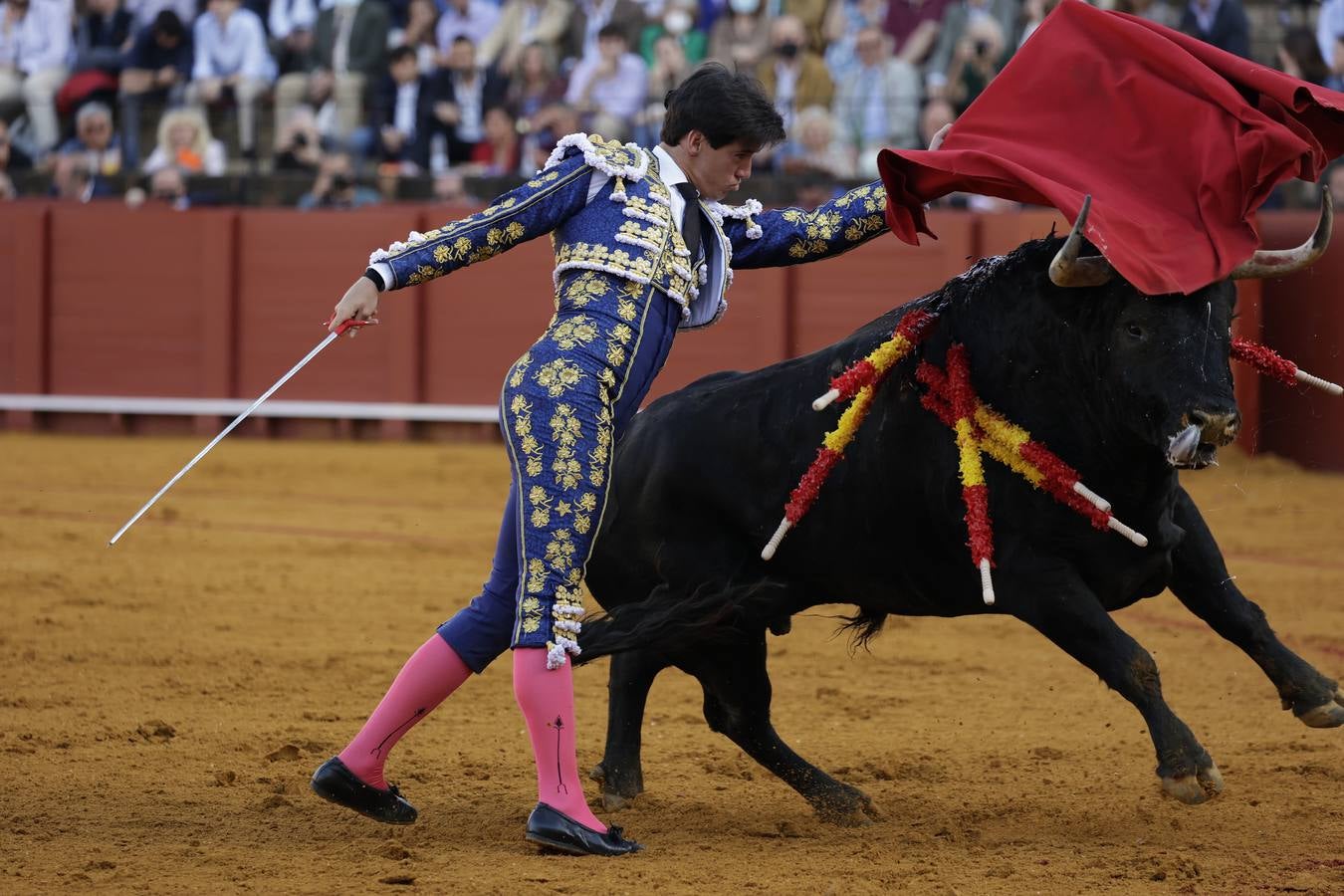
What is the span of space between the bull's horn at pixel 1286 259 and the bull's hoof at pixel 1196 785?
0.76 meters

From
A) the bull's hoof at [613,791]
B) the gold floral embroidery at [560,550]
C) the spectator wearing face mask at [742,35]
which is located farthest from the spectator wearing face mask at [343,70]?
the gold floral embroidery at [560,550]

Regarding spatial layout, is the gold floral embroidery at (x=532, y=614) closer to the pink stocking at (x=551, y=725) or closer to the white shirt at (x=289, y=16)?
the pink stocking at (x=551, y=725)

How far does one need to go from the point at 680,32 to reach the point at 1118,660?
7.95 metres

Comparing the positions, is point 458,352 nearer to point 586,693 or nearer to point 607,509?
point 586,693

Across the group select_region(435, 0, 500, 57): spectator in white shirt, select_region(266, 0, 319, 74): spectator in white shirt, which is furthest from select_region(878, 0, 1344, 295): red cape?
select_region(266, 0, 319, 74): spectator in white shirt

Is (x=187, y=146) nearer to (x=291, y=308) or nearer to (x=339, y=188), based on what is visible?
(x=339, y=188)

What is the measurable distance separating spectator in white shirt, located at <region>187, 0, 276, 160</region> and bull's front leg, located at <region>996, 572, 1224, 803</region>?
9080mm

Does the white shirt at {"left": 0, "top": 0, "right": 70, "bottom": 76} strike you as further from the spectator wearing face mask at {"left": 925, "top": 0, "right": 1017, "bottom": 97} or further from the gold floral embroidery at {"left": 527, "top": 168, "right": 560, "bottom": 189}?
the gold floral embroidery at {"left": 527, "top": 168, "right": 560, "bottom": 189}

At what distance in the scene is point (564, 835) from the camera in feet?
9.23

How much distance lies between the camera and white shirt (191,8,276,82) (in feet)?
36.5

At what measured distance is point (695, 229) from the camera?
9.70ft

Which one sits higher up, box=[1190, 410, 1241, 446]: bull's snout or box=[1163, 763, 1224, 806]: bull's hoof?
box=[1190, 410, 1241, 446]: bull's snout

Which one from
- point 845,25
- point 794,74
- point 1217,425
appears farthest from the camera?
point 845,25

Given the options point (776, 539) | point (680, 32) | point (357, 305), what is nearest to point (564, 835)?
point (776, 539)
